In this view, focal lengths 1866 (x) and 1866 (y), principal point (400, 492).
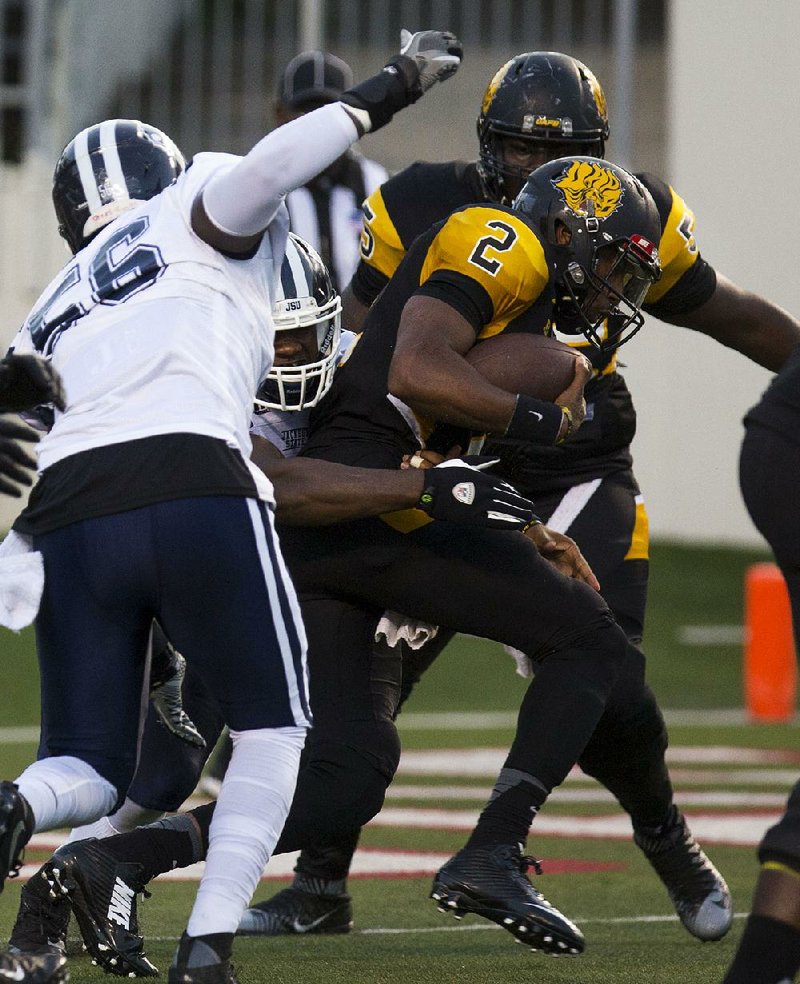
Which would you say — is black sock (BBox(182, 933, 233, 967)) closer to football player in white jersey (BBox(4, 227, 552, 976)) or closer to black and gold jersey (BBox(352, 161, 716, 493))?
football player in white jersey (BBox(4, 227, 552, 976))

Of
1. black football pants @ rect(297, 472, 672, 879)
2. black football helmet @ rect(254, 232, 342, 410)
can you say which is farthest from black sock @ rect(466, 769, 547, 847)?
black football helmet @ rect(254, 232, 342, 410)

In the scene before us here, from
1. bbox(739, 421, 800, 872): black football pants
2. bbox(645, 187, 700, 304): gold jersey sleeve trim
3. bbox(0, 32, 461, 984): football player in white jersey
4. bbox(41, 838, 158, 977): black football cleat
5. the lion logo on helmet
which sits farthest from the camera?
bbox(645, 187, 700, 304): gold jersey sleeve trim

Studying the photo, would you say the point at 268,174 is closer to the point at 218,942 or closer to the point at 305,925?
the point at 218,942

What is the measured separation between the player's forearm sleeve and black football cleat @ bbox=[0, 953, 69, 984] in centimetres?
132

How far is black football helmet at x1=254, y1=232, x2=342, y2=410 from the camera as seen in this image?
12.7ft

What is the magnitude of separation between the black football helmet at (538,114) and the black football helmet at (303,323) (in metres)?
0.86

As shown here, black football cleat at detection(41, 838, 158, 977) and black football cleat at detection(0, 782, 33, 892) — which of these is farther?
black football cleat at detection(41, 838, 158, 977)

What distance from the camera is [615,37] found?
40.7 ft

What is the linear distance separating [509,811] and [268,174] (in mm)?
1429

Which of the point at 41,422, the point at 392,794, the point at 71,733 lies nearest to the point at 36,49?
the point at 392,794

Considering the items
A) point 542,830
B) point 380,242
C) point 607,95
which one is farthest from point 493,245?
point 607,95

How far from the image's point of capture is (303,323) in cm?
387

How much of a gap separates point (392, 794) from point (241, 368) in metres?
3.72

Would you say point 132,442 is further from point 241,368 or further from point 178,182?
point 178,182
